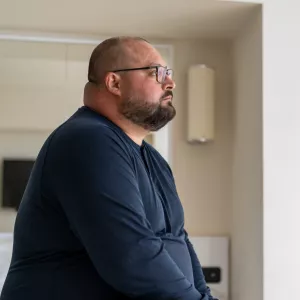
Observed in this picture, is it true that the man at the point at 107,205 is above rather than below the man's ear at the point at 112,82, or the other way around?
below

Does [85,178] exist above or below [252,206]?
above

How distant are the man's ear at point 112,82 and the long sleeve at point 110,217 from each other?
0.54ft

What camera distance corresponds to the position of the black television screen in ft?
6.39

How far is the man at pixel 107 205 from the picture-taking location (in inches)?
36.2

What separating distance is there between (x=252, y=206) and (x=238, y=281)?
1.08 feet

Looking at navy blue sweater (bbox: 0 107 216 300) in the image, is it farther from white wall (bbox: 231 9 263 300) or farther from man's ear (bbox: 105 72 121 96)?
white wall (bbox: 231 9 263 300)

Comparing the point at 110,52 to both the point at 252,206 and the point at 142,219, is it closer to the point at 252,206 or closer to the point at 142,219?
the point at 142,219

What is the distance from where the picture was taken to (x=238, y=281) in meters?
1.88

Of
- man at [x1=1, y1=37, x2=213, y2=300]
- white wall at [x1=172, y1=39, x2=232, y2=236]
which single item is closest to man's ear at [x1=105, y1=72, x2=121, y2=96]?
man at [x1=1, y1=37, x2=213, y2=300]

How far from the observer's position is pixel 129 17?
1818 mm

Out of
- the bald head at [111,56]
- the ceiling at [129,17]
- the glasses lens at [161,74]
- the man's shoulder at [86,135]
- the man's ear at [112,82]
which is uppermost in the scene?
the ceiling at [129,17]
